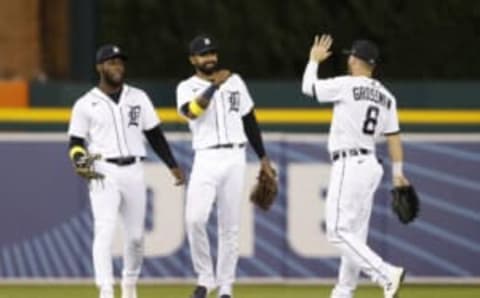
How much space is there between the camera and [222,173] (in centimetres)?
1089

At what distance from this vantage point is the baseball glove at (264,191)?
11438 mm

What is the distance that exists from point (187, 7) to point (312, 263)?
9.12 feet

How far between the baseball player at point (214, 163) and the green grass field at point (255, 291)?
1191mm

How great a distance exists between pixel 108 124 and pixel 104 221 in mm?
609

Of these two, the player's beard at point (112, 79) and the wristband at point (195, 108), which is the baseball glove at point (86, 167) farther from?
the wristband at point (195, 108)

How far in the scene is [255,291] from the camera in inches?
497

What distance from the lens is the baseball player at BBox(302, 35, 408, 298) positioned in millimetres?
10477

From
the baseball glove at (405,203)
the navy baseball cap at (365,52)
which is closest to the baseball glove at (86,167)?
the navy baseball cap at (365,52)

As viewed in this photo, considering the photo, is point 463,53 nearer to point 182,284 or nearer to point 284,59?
point 284,59

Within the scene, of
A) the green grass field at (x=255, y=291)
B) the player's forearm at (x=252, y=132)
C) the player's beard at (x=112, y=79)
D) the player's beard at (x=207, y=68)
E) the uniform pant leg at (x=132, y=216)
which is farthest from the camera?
the green grass field at (x=255, y=291)

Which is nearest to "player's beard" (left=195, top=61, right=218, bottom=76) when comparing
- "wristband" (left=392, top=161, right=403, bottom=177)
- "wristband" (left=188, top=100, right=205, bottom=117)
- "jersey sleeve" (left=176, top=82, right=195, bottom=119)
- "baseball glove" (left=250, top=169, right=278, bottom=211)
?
"jersey sleeve" (left=176, top=82, right=195, bottom=119)

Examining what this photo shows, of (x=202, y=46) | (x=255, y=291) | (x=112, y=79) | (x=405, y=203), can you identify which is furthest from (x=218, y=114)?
(x=255, y=291)

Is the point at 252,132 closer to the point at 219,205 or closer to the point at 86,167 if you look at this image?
the point at 219,205

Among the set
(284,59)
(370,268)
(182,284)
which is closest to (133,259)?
(370,268)
